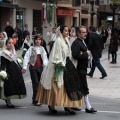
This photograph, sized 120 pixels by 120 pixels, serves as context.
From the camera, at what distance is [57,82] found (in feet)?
26.3

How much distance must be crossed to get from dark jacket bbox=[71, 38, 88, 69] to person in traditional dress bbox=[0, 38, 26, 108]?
1.42m

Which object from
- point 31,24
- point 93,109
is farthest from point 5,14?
point 93,109

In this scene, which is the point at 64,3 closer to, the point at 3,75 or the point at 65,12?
the point at 65,12

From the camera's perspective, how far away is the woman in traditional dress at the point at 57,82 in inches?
314

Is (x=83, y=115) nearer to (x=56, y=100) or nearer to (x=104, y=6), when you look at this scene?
(x=56, y=100)

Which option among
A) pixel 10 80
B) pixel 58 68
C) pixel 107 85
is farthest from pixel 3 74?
pixel 107 85

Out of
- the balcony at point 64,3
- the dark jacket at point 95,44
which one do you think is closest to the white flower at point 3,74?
the dark jacket at point 95,44

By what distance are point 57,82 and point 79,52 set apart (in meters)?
0.75

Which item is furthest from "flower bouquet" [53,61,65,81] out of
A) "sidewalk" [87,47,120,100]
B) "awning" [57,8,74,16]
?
"awning" [57,8,74,16]

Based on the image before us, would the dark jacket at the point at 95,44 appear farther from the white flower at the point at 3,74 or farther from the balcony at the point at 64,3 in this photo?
the balcony at the point at 64,3

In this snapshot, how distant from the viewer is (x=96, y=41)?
14.1 m

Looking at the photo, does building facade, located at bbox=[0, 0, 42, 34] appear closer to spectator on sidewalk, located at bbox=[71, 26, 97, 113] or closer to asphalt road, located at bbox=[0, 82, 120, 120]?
asphalt road, located at bbox=[0, 82, 120, 120]

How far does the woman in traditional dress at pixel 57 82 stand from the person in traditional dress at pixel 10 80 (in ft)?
2.55

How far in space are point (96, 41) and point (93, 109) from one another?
5.79 meters
